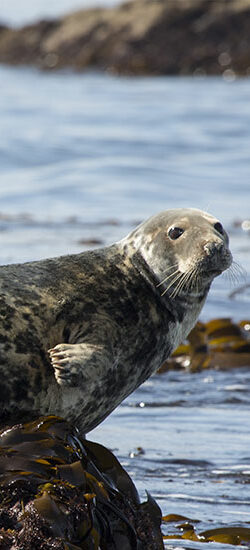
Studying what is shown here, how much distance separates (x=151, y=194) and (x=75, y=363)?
10129mm

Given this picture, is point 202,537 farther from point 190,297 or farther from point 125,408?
point 125,408

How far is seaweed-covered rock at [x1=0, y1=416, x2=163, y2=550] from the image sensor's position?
126 inches

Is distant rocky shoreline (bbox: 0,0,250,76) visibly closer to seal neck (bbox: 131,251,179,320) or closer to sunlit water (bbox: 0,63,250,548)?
sunlit water (bbox: 0,63,250,548)

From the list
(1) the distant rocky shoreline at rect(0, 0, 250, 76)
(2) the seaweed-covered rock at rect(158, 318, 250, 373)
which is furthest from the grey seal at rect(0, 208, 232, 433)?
(1) the distant rocky shoreline at rect(0, 0, 250, 76)

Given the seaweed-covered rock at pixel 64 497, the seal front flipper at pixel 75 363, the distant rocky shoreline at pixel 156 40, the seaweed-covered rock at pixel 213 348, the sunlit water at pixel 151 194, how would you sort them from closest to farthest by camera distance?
the seaweed-covered rock at pixel 64 497
the seal front flipper at pixel 75 363
the sunlit water at pixel 151 194
the seaweed-covered rock at pixel 213 348
the distant rocky shoreline at pixel 156 40

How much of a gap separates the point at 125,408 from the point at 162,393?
400 mm

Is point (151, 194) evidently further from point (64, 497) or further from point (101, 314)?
point (64, 497)

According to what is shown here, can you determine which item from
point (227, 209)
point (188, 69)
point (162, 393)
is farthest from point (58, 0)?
point (162, 393)

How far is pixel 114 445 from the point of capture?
5.46m

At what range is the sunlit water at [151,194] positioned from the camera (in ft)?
17.1

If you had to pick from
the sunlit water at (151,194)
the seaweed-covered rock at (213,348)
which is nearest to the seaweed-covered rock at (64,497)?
the sunlit water at (151,194)

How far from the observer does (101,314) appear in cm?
419

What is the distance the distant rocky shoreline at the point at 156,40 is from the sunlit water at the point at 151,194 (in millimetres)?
1274

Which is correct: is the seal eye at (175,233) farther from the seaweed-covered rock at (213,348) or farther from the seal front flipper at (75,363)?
the seaweed-covered rock at (213,348)
